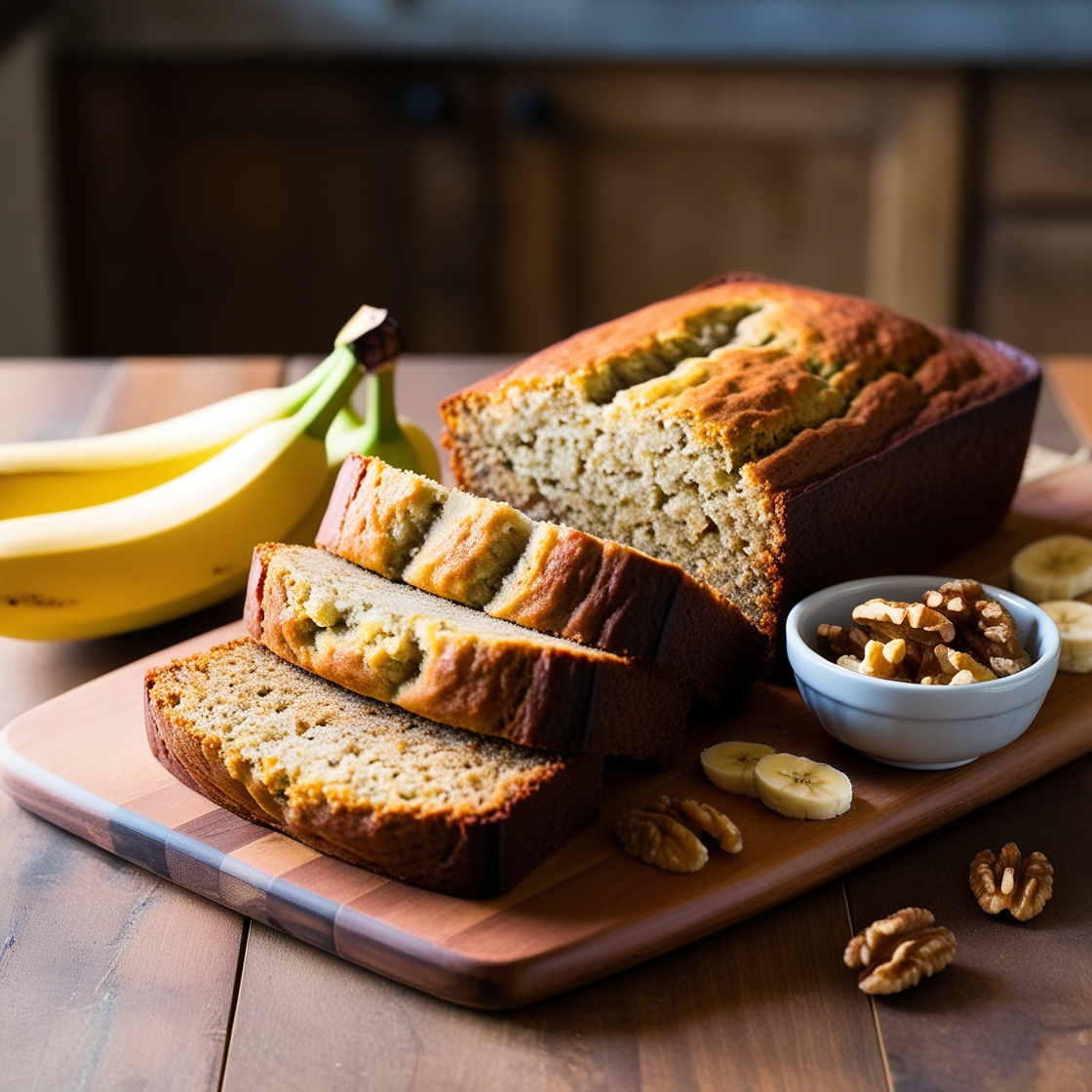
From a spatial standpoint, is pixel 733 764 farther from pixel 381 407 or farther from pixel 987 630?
pixel 381 407

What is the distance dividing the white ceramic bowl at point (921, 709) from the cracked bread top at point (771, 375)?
0.34 metres

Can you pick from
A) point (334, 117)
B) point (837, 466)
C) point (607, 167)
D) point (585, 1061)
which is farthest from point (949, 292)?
point (585, 1061)

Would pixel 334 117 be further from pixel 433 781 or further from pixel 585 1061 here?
pixel 585 1061

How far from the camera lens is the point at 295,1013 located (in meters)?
1.33

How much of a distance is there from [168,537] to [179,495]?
3.7 inches

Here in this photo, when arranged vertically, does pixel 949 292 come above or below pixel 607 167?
below

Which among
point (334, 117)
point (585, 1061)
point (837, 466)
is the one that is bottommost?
point (585, 1061)

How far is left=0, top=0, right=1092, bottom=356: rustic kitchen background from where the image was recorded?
423cm

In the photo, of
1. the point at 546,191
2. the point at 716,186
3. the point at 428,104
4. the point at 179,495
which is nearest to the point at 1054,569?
the point at 179,495

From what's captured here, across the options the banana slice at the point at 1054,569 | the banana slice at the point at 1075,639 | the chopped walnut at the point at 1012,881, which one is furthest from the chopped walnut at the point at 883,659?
the banana slice at the point at 1054,569

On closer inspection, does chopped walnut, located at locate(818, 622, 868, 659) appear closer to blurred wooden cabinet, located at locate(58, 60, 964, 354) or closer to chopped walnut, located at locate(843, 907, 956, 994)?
chopped walnut, located at locate(843, 907, 956, 994)

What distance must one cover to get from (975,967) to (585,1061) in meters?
0.42

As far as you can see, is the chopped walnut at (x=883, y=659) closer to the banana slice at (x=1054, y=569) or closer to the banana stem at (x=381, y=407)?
the banana slice at (x=1054, y=569)

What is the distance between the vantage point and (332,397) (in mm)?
2119
